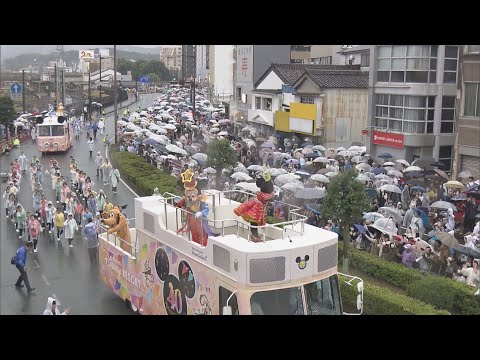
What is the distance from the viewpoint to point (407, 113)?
28234 mm

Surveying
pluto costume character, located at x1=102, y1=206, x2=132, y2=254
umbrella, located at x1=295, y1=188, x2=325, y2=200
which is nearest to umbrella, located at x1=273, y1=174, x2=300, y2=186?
umbrella, located at x1=295, y1=188, x2=325, y2=200

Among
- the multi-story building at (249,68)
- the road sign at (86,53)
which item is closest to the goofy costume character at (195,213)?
the road sign at (86,53)

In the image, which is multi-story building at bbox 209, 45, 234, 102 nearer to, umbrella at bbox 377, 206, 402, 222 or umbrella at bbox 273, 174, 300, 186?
umbrella at bbox 273, 174, 300, 186

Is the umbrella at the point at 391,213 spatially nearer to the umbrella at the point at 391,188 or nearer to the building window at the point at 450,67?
the umbrella at the point at 391,188

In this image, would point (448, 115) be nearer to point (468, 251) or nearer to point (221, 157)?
point (221, 157)

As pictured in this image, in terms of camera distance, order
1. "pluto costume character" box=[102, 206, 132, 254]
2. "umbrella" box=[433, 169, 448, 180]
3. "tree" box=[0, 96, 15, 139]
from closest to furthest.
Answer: "pluto costume character" box=[102, 206, 132, 254]
"umbrella" box=[433, 169, 448, 180]
"tree" box=[0, 96, 15, 139]

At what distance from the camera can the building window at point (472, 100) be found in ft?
77.9

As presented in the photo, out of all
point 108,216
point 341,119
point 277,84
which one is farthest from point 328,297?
point 277,84

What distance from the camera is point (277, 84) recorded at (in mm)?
39594

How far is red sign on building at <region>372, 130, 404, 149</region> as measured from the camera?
92.8ft

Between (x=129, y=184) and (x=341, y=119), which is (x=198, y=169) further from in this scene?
(x=341, y=119)

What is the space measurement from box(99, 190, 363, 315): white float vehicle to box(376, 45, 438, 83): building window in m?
17.9

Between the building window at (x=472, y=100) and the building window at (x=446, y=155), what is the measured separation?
12.9ft

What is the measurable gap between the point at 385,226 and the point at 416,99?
1352cm
